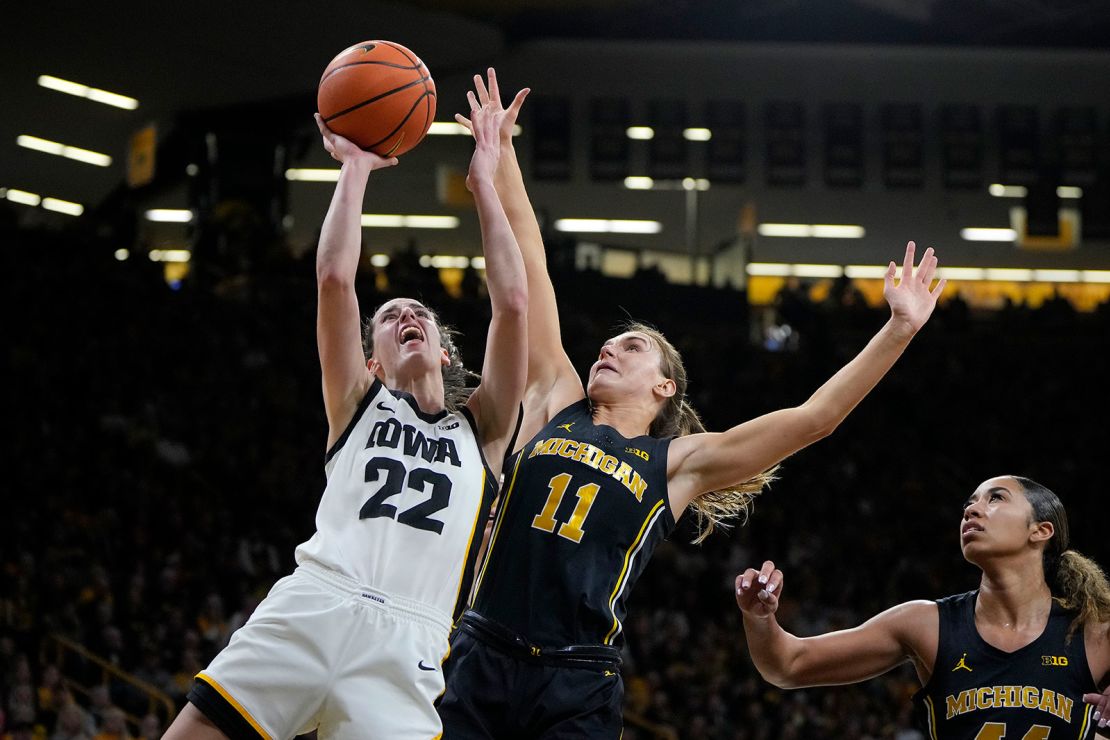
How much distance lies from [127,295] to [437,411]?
12833mm

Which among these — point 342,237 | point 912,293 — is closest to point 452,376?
point 342,237

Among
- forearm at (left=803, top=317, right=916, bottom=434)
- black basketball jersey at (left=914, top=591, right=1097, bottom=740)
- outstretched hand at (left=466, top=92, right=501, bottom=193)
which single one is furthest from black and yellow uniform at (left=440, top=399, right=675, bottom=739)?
black basketball jersey at (left=914, top=591, right=1097, bottom=740)

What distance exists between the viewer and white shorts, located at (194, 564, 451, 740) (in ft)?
11.0

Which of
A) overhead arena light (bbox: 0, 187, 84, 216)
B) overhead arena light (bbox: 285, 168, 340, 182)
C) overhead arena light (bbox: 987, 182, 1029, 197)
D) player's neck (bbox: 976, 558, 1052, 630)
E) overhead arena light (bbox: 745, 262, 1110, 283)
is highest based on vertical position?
overhead arena light (bbox: 987, 182, 1029, 197)

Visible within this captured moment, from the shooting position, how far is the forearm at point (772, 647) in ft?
14.5

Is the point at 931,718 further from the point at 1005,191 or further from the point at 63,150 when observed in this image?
the point at 1005,191

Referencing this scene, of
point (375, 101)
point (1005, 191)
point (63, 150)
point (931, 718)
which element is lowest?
point (931, 718)

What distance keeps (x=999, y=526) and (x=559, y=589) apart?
1.59 m

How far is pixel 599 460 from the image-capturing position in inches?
162

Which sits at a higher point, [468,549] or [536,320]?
[536,320]

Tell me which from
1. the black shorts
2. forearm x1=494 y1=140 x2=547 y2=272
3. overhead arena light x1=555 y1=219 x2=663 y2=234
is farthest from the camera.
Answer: overhead arena light x1=555 y1=219 x2=663 y2=234

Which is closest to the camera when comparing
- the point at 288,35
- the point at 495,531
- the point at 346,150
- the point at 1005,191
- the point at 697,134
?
the point at 346,150

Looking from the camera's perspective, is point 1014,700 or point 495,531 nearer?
point 495,531

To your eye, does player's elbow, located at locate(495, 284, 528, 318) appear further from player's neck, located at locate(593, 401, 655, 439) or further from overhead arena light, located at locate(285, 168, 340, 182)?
overhead arena light, located at locate(285, 168, 340, 182)
